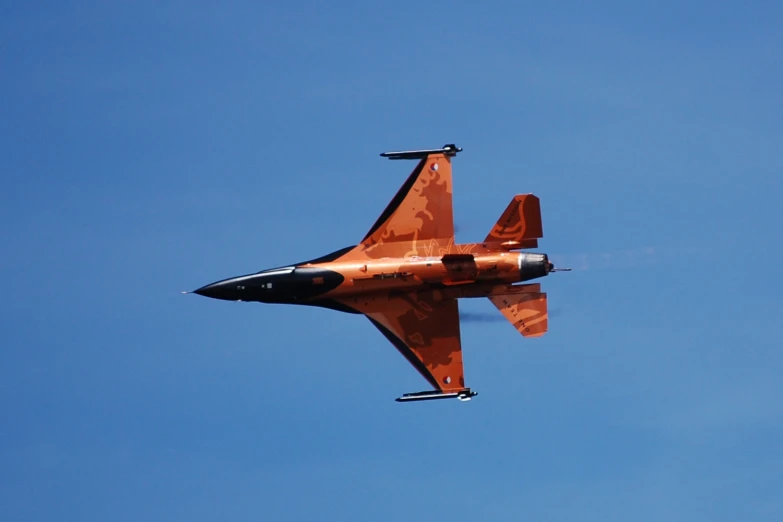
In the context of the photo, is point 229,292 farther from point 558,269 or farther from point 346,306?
point 558,269

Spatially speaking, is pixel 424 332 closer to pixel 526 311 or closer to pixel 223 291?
pixel 526 311

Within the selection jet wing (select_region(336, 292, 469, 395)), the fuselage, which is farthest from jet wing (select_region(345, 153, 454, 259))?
jet wing (select_region(336, 292, 469, 395))

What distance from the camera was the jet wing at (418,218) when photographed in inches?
2473

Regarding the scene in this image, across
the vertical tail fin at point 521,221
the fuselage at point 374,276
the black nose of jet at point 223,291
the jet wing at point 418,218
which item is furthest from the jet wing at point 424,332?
the black nose of jet at point 223,291

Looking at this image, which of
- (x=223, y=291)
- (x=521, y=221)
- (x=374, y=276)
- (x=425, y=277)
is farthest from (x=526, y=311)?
(x=223, y=291)

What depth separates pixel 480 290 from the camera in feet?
204

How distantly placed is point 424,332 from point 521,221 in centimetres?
618

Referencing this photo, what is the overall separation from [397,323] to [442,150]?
726 cm

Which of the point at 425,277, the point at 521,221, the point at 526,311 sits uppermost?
the point at 521,221

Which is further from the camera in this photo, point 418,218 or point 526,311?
point 418,218

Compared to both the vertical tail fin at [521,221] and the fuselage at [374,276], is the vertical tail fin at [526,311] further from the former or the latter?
the vertical tail fin at [521,221]

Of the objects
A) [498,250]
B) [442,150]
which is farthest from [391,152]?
[498,250]

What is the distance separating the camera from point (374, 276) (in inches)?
2438

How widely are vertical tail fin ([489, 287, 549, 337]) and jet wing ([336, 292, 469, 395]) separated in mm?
2231
